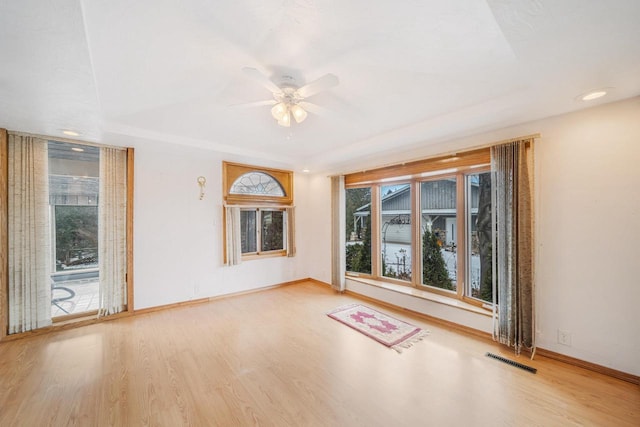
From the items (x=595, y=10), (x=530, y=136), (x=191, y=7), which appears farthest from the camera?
(x=530, y=136)

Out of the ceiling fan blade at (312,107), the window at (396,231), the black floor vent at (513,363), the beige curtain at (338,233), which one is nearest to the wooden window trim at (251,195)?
the beige curtain at (338,233)

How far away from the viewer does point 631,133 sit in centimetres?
203

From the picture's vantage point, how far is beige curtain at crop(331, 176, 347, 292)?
447 centimetres

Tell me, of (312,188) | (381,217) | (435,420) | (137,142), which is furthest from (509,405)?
(137,142)

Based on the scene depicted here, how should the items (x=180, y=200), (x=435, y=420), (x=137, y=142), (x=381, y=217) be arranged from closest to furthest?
(x=435, y=420) → (x=137, y=142) → (x=180, y=200) → (x=381, y=217)

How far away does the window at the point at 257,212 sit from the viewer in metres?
4.24

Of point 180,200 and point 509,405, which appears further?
point 180,200

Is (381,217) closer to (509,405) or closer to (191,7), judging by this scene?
(509,405)

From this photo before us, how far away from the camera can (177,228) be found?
3.80 metres

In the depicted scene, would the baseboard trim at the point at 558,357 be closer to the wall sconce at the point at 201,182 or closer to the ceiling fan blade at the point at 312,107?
the ceiling fan blade at the point at 312,107

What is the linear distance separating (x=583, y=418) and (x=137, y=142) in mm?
5225

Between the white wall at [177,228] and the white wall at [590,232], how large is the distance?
411 cm

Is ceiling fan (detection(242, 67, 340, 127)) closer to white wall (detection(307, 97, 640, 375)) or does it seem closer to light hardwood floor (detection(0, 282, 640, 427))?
white wall (detection(307, 97, 640, 375))

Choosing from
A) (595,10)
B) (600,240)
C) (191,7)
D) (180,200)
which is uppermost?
(191,7)
